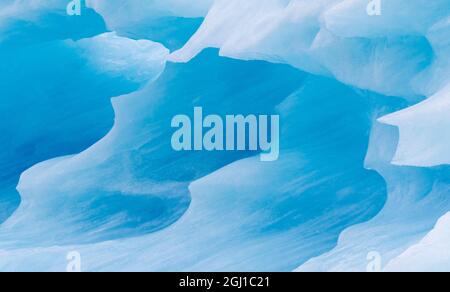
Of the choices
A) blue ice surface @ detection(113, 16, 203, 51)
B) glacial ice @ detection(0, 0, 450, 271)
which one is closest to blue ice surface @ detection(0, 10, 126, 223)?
glacial ice @ detection(0, 0, 450, 271)

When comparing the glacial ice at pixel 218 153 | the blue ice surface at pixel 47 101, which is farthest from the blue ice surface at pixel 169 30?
the blue ice surface at pixel 47 101

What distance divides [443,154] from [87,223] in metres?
0.89

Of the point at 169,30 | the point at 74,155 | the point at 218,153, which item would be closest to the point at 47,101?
the point at 74,155

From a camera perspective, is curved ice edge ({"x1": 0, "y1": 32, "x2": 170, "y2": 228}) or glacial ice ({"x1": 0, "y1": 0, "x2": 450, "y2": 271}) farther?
curved ice edge ({"x1": 0, "y1": 32, "x2": 170, "y2": 228})

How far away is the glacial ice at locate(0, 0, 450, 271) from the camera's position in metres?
1.87

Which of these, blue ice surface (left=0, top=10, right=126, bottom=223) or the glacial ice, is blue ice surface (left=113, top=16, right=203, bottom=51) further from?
blue ice surface (left=0, top=10, right=126, bottom=223)

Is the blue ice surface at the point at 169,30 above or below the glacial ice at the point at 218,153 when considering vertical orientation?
above

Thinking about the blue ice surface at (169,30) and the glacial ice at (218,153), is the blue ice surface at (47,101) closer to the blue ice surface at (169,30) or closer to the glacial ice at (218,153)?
the glacial ice at (218,153)

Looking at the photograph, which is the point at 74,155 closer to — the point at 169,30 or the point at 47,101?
the point at 47,101

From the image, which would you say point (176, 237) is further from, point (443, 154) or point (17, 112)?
point (443, 154)

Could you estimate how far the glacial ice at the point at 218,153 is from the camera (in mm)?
1872

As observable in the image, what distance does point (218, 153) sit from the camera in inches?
78.0

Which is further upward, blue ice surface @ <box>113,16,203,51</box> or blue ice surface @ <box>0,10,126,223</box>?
blue ice surface @ <box>113,16,203,51</box>
